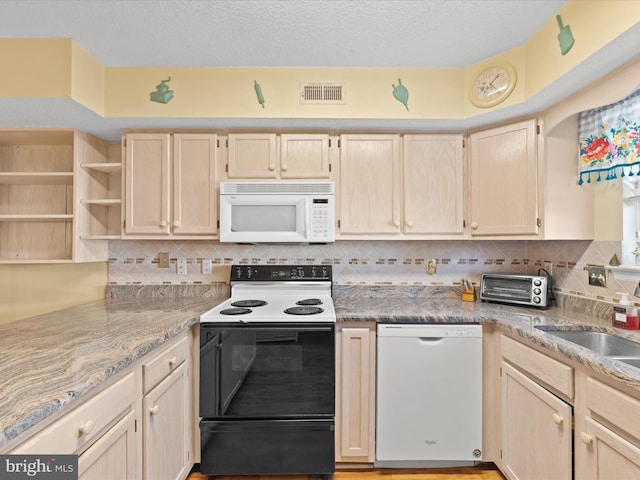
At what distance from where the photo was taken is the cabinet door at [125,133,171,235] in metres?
2.19

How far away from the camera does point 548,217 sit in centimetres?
193

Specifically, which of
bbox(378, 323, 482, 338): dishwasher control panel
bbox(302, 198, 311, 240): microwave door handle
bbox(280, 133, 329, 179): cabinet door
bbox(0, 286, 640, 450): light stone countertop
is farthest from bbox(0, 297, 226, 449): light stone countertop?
bbox(378, 323, 482, 338): dishwasher control panel

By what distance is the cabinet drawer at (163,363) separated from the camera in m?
1.39

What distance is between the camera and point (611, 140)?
5.49 feet

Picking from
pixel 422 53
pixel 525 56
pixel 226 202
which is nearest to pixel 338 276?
pixel 226 202

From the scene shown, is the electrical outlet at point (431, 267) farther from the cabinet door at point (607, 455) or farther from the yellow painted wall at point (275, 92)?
the cabinet door at point (607, 455)

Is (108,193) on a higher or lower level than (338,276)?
higher

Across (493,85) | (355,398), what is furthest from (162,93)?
(355,398)

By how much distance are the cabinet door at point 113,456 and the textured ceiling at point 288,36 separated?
166 cm

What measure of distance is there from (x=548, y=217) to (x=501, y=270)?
0.66 metres

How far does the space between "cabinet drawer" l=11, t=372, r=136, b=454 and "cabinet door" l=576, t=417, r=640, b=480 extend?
1655 millimetres

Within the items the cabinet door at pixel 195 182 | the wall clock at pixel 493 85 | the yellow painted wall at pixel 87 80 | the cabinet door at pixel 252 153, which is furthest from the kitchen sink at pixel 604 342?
the yellow painted wall at pixel 87 80

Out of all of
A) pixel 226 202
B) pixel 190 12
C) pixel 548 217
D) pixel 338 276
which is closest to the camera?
pixel 190 12

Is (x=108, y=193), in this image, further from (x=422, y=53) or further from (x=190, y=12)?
(x=422, y=53)
